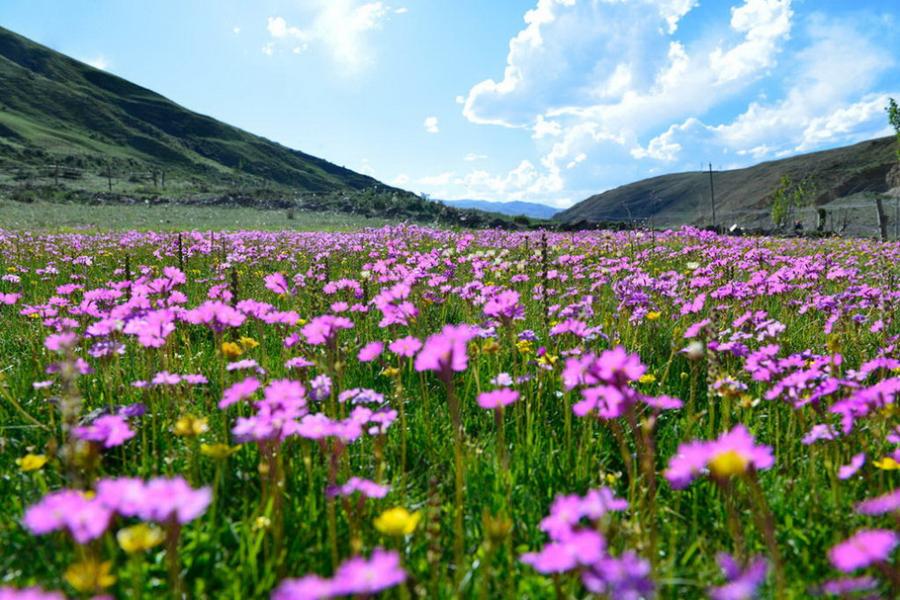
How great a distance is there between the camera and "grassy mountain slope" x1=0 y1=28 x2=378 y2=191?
100000 mm

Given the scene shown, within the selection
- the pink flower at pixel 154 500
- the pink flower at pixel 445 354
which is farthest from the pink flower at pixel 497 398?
the pink flower at pixel 154 500

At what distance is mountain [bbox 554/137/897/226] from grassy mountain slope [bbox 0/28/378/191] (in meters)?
77.4

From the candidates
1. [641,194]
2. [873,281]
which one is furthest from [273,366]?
[641,194]

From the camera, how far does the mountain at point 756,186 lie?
89.9 meters

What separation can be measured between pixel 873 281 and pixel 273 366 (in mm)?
6745

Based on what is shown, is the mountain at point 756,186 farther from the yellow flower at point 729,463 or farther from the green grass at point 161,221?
the yellow flower at point 729,463

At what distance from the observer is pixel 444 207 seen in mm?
27406

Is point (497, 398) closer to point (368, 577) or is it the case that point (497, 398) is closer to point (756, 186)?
point (368, 577)

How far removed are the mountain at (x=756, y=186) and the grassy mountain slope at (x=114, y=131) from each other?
7741 cm

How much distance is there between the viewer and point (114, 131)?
416 feet

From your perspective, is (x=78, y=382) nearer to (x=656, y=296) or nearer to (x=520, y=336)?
(x=520, y=336)

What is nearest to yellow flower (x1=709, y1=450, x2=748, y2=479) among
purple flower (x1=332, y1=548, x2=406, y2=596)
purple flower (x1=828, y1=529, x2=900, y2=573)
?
purple flower (x1=828, y1=529, x2=900, y2=573)

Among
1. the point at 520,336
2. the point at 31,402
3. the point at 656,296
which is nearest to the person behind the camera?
the point at 31,402

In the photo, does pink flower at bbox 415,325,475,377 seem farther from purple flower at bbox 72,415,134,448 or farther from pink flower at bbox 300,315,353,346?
purple flower at bbox 72,415,134,448
